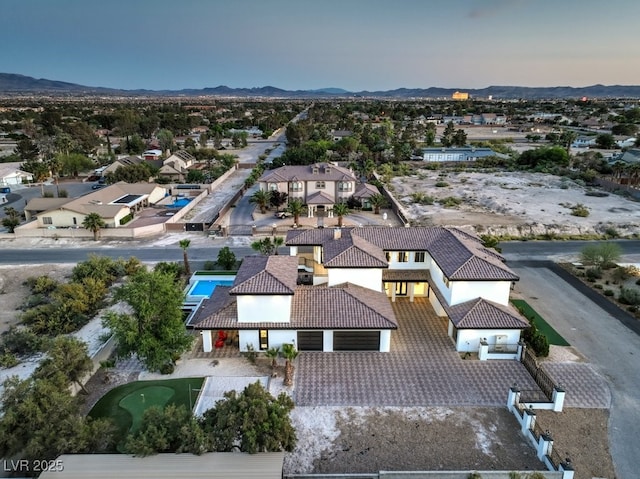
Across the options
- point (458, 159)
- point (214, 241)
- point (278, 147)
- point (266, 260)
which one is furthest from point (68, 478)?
point (278, 147)

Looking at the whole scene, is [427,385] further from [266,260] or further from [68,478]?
[68,478]

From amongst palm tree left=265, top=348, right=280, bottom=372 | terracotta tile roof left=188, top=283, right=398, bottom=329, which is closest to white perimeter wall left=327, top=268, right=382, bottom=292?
terracotta tile roof left=188, top=283, right=398, bottom=329

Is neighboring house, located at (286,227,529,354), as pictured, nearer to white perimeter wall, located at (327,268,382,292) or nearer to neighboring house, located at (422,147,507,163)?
white perimeter wall, located at (327,268,382,292)

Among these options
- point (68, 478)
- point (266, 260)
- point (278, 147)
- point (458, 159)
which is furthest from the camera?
point (278, 147)

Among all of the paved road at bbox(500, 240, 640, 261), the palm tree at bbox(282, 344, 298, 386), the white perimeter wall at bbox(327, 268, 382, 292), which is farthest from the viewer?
the paved road at bbox(500, 240, 640, 261)

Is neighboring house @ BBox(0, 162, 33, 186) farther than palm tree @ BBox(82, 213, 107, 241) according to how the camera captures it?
Yes

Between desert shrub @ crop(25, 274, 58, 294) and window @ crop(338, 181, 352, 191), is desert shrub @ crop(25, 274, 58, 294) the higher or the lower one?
the lower one

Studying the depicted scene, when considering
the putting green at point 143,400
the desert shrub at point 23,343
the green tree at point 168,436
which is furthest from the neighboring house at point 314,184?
A: the green tree at point 168,436
